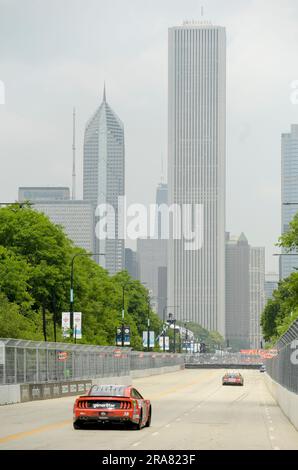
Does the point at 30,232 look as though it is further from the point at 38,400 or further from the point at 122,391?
the point at 122,391

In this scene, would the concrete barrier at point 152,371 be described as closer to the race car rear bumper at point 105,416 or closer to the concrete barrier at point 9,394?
the concrete barrier at point 9,394

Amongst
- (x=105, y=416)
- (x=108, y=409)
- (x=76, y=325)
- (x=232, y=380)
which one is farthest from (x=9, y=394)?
(x=232, y=380)

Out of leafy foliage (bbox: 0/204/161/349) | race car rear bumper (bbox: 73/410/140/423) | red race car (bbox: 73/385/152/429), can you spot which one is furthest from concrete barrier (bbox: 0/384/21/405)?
leafy foliage (bbox: 0/204/161/349)

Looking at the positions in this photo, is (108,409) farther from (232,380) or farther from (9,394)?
(232,380)

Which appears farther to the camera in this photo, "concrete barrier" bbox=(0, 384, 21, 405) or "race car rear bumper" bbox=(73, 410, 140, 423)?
"concrete barrier" bbox=(0, 384, 21, 405)

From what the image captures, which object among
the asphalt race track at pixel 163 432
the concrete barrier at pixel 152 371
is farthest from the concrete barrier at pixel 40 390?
the concrete barrier at pixel 152 371

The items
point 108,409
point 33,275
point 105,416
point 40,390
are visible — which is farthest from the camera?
point 33,275

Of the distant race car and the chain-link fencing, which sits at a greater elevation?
the chain-link fencing

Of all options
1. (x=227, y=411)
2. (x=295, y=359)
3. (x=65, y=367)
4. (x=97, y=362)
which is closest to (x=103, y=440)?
(x=295, y=359)

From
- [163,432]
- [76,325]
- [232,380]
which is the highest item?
[76,325]

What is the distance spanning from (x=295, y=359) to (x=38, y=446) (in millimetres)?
16090

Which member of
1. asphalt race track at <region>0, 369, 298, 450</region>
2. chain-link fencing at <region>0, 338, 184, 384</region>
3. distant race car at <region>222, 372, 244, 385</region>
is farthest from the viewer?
distant race car at <region>222, 372, 244, 385</region>

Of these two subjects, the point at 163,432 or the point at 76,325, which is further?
the point at 76,325

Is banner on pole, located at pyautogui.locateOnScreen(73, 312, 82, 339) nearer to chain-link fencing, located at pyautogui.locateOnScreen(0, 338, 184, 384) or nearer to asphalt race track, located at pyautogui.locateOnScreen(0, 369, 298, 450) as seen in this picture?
chain-link fencing, located at pyautogui.locateOnScreen(0, 338, 184, 384)
